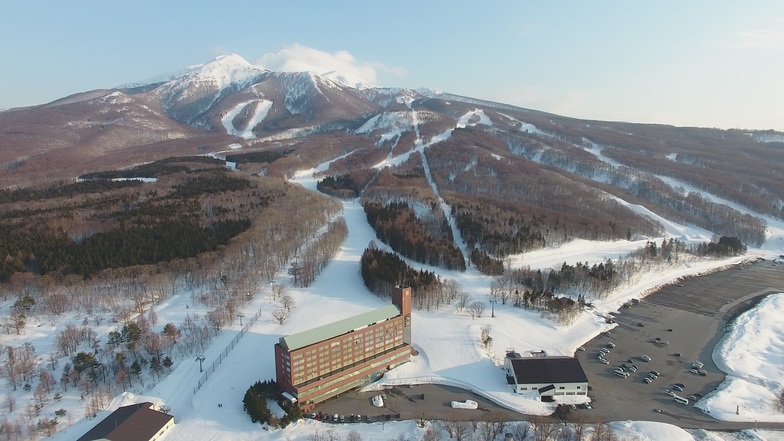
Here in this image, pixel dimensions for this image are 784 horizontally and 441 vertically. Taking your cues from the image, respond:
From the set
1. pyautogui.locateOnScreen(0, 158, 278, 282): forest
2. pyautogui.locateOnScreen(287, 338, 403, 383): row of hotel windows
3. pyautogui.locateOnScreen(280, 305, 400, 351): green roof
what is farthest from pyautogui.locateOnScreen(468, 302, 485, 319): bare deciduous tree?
pyautogui.locateOnScreen(0, 158, 278, 282): forest

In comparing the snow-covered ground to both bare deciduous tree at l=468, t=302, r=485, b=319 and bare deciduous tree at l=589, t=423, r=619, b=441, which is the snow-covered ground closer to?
bare deciduous tree at l=468, t=302, r=485, b=319

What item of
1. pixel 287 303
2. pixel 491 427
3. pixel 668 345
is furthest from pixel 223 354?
pixel 668 345

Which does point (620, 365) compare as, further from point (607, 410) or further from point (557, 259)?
point (557, 259)

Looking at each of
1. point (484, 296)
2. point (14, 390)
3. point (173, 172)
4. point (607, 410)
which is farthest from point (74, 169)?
point (607, 410)

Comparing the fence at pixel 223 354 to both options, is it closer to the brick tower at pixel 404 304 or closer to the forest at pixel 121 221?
the brick tower at pixel 404 304

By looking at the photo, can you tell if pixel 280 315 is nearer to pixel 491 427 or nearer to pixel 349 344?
pixel 349 344
